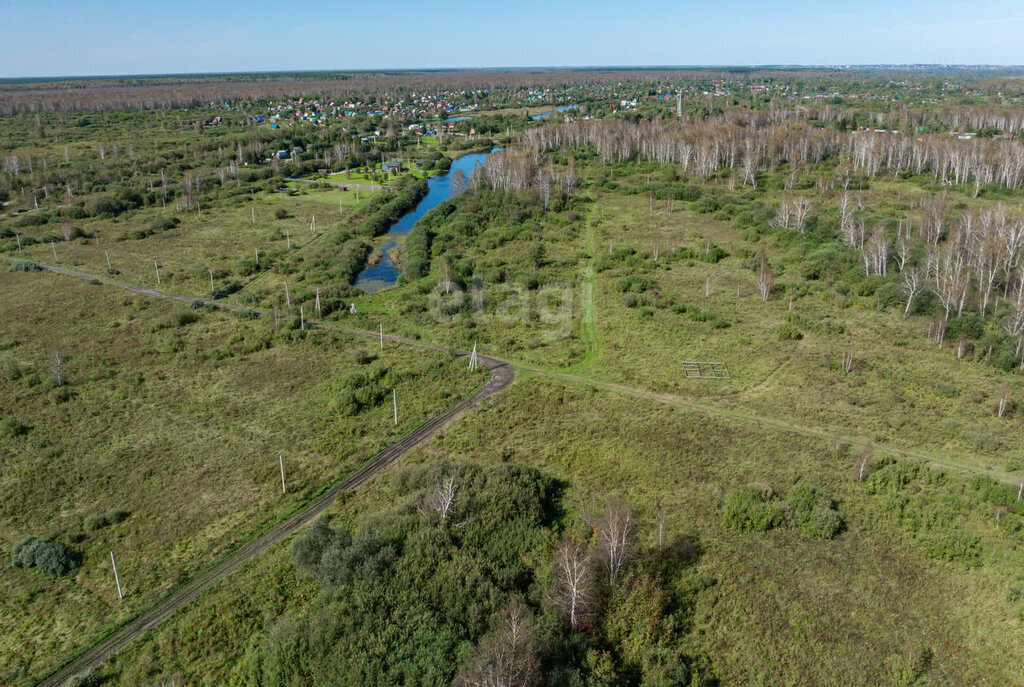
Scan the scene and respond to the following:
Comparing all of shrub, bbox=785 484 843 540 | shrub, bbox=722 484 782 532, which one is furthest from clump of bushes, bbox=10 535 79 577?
shrub, bbox=785 484 843 540

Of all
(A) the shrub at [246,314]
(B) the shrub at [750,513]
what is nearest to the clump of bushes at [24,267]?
(A) the shrub at [246,314]

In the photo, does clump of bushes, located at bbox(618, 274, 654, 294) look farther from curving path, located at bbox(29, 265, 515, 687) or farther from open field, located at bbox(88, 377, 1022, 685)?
open field, located at bbox(88, 377, 1022, 685)

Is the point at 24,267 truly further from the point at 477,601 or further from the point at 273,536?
the point at 477,601

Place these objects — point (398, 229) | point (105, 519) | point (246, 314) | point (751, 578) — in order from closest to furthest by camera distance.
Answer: point (751, 578) < point (105, 519) < point (246, 314) < point (398, 229)

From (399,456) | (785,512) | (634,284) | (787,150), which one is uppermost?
(787,150)

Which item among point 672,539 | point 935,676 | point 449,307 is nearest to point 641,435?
point 672,539

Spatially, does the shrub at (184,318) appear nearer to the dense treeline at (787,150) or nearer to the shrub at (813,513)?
the shrub at (813,513)

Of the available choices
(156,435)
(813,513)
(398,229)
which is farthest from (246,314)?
(813,513)
